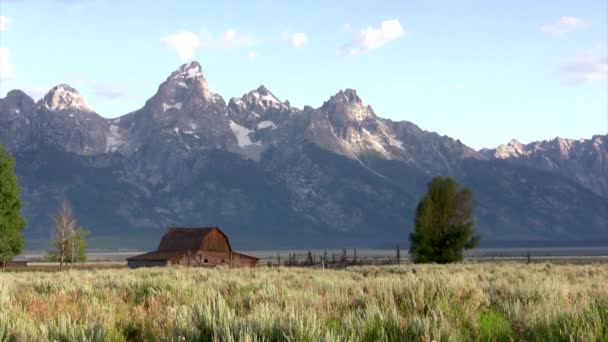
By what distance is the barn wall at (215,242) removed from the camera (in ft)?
282

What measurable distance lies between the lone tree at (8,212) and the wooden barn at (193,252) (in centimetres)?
2213

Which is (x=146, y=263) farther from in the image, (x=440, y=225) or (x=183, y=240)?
(x=440, y=225)

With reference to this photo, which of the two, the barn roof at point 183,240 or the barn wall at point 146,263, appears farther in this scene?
the barn roof at point 183,240

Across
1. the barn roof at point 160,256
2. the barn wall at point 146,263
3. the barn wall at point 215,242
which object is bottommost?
the barn wall at point 146,263

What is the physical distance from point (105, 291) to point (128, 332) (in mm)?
7127

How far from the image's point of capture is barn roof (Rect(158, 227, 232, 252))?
280 ft

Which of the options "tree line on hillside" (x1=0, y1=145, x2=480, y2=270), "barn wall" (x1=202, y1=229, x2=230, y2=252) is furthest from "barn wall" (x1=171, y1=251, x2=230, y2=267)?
"tree line on hillside" (x1=0, y1=145, x2=480, y2=270)

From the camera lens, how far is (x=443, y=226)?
6600cm

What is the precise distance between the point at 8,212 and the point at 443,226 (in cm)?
3604

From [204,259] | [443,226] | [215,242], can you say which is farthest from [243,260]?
[443,226]

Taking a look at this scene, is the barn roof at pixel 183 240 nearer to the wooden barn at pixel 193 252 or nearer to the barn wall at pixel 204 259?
the wooden barn at pixel 193 252

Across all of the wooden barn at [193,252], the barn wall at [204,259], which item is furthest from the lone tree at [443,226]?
the barn wall at [204,259]

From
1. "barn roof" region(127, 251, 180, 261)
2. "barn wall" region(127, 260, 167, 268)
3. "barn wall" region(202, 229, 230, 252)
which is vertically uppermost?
"barn wall" region(202, 229, 230, 252)

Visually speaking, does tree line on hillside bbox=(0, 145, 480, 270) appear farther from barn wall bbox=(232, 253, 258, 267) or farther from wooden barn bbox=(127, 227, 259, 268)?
barn wall bbox=(232, 253, 258, 267)
